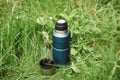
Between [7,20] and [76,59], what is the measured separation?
666mm

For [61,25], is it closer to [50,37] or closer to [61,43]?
[61,43]

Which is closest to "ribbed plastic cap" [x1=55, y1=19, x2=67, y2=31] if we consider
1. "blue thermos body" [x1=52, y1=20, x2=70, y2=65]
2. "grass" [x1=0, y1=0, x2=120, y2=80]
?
"blue thermos body" [x1=52, y1=20, x2=70, y2=65]


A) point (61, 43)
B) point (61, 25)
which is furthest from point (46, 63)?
point (61, 25)

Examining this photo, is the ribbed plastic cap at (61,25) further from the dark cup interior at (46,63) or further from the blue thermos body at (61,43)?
the dark cup interior at (46,63)

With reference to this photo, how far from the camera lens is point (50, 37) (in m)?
2.62

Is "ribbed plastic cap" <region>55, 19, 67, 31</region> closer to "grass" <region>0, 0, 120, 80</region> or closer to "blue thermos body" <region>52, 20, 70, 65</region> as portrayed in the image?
"blue thermos body" <region>52, 20, 70, 65</region>

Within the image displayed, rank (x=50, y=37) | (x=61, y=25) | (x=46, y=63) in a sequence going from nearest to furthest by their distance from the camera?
(x=61, y=25)
(x=46, y=63)
(x=50, y=37)

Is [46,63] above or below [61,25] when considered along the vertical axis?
below

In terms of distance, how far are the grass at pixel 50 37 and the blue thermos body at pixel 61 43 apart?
0.07 metres

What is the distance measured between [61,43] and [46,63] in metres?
0.20

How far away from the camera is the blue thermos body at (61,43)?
7.73ft

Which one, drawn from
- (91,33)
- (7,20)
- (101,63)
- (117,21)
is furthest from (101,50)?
(7,20)

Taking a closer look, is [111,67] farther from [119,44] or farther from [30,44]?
[30,44]

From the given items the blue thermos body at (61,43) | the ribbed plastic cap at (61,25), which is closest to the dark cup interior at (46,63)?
the blue thermos body at (61,43)
